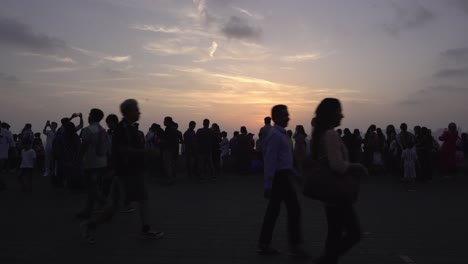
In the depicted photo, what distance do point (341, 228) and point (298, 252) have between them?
4.41 feet

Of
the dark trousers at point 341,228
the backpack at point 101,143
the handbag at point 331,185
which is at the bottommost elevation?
the dark trousers at point 341,228

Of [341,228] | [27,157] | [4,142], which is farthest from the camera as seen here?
[4,142]

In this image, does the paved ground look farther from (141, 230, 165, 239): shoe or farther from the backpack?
the backpack

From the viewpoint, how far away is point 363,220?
29.0ft

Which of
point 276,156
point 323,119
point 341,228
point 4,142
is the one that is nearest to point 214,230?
point 276,156

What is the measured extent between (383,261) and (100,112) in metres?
4.95

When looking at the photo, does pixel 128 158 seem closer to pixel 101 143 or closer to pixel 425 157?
pixel 101 143

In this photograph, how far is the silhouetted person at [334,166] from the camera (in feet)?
14.8

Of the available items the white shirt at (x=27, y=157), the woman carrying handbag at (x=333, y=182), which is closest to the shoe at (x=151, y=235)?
the woman carrying handbag at (x=333, y=182)

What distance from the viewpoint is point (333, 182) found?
178 inches

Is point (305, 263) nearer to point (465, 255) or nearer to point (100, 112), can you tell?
point (465, 255)

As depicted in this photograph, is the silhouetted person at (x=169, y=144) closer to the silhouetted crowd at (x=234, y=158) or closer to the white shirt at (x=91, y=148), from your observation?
the silhouetted crowd at (x=234, y=158)

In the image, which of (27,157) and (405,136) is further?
(405,136)

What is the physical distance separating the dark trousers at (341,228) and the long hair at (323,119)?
1.82 feet
